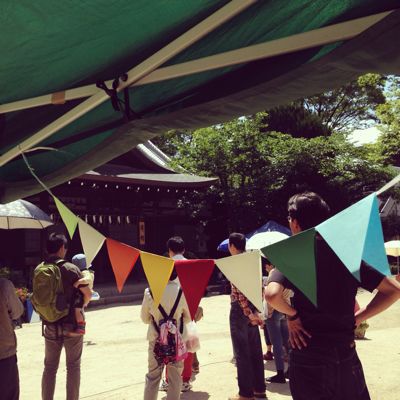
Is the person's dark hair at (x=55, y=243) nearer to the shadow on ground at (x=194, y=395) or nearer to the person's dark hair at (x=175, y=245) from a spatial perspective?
the person's dark hair at (x=175, y=245)

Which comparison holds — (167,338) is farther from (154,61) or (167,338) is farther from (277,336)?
(154,61)

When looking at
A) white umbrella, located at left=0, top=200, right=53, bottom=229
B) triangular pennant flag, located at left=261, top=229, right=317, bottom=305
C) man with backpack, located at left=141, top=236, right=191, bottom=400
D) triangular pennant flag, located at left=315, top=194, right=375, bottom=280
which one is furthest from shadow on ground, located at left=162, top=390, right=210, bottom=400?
triangular pennant flag, located at left=315, top=194, right=375, bottom=280

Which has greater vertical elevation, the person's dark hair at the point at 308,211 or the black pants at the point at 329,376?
the person's dark hair at the point at 308,211

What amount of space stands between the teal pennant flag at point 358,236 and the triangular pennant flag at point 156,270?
3.30ft

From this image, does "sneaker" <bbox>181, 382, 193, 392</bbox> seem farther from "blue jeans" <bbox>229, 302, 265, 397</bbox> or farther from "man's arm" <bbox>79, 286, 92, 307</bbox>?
"man's arm" <bbox>79, 286, 92, 307</bbox>

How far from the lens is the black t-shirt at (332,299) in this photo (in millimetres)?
2086

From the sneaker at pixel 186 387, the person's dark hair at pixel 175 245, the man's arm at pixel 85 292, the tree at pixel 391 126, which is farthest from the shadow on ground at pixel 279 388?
the tree at pixel 391 126

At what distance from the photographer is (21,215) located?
6.89m

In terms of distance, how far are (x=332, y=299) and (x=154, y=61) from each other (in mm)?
1333

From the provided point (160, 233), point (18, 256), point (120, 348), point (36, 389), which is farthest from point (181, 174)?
point (36, 389)

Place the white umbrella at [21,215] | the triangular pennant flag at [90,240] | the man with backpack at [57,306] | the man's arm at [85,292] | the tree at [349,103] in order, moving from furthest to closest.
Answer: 1. the tree at [349,103]
2. the white umbrella at [21,215]
3. the man's arm at [85,292]
4. the man with backpack at [57,306]
5. the triangular pennant flag at [90,240]

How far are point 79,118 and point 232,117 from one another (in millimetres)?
1001

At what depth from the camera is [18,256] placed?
556 inches

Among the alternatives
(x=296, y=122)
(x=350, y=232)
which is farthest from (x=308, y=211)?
(x=296, y=122)
